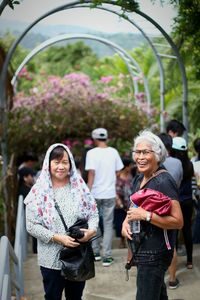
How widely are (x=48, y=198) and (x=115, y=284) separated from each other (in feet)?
6.49

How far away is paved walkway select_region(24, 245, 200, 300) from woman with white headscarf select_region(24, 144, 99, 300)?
4.27 ft

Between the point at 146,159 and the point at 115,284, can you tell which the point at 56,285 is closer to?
the point at 146,159

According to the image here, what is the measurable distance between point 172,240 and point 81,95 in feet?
24.5

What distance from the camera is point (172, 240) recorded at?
3562 mm

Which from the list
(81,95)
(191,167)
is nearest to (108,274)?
(191,167)

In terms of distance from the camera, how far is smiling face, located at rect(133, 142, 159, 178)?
3.64m

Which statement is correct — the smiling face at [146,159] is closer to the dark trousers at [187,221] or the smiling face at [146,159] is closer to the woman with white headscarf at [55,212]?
the woman with white headscarf at [55,212]

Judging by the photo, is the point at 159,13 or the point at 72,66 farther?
the point at 72,66

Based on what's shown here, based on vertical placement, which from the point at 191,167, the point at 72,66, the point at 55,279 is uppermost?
the point at 72,66

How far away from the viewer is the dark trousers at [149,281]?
3.52 metres

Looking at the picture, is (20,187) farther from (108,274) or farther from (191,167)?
(191,167)

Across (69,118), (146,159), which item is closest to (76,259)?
(146,159)

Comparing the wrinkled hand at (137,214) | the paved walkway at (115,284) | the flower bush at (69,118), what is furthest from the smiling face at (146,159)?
the flower bush at (69,118)

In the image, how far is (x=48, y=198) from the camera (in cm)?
377
